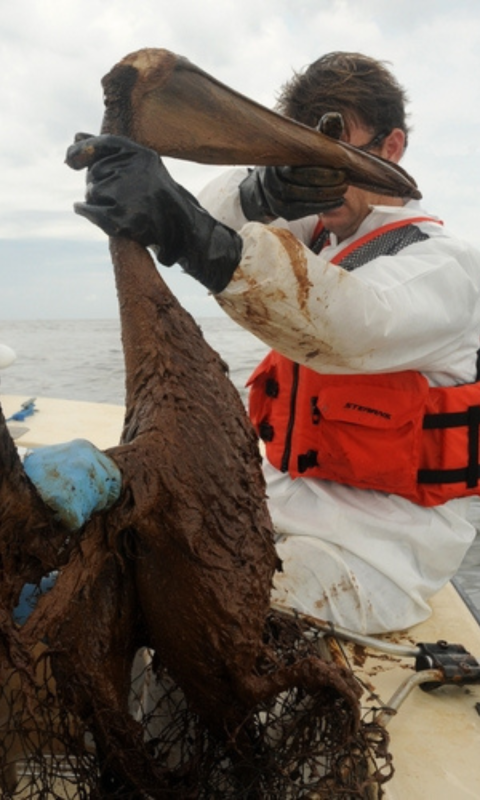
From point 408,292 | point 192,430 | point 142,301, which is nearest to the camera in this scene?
point 192,430

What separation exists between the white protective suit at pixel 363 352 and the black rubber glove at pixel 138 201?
0.52ft

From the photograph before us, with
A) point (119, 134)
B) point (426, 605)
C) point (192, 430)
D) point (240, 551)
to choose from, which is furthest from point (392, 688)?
point (119, 134)

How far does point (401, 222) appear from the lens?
3.46m

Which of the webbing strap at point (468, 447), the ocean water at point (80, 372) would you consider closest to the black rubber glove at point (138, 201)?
the webbing strap at point (468, 447)

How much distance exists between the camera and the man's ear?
3.65 metres

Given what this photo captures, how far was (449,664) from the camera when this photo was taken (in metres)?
2.93

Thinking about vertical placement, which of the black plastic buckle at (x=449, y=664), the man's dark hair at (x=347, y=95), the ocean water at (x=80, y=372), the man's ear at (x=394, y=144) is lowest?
the ocean water at (x=80, y=372)

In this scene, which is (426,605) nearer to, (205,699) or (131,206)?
(205,699)

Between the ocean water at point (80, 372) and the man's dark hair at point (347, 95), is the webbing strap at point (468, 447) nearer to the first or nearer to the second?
the man's dark hair at point (347, 95)

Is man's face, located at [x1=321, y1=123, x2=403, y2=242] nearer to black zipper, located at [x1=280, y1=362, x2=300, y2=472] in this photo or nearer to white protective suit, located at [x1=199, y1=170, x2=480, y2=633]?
white protective suit, located at [x1=199, y1=170, x2=480, y2=633]

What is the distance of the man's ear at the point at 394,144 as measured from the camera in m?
3.65

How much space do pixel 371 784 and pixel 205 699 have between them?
54 cm

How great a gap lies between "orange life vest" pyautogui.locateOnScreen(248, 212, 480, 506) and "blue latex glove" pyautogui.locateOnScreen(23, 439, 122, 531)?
1.58 metres

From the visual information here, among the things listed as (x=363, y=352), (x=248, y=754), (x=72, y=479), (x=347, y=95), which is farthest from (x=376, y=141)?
(x=248, y=754)
